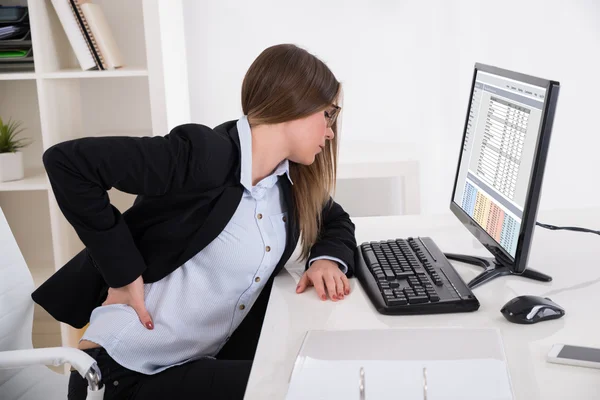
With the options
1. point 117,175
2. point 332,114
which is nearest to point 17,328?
point 117,175

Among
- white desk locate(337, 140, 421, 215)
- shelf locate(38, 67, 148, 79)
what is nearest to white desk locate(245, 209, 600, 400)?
white desk locate(337, 140, 421, 215)

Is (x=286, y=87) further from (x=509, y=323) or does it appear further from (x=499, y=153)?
(x=509, y=323)

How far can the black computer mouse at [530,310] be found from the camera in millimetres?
1142

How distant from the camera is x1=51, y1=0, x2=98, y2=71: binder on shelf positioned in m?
2.47

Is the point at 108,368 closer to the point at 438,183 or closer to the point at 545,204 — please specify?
the point at 438,183

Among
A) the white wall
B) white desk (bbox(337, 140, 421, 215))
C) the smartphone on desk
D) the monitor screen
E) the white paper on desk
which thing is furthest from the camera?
the white wall

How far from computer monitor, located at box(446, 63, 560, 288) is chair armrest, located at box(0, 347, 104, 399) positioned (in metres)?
0.72

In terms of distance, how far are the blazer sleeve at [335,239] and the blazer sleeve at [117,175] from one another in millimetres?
279

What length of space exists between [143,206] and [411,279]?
57 cm

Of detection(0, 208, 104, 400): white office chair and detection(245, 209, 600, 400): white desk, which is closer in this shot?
detection(245, 209, 600, 400): white desk

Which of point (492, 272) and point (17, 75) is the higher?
point (17, 75)

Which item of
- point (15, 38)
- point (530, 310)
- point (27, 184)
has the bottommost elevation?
point (27, 184)

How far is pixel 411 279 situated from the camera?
4.37 ft

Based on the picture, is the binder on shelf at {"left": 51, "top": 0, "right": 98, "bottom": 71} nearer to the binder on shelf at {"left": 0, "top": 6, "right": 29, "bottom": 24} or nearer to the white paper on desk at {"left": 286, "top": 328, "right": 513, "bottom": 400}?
the binder on shelf at {"left": 0, "top": 6, "right": 29, "bottom": 24}
